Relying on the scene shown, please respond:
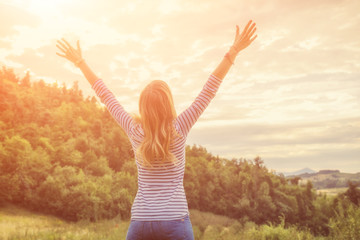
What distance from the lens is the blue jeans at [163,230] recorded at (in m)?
2.17

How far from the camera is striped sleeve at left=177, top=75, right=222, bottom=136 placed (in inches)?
93.0

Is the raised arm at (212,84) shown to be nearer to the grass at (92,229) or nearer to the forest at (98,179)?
the grass at (92,229)

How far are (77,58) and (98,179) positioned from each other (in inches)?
2124

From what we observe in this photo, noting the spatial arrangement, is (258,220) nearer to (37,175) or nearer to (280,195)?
(280,195)

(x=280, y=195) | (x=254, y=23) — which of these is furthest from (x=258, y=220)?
(x=254, y=23)

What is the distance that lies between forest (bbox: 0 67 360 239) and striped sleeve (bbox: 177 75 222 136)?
41.2 m

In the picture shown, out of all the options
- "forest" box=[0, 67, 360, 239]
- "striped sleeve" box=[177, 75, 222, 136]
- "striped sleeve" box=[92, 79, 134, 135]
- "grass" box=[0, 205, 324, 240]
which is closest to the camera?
"striped sleeve" box=[177, 75, 222, 136]

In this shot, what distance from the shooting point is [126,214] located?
50.8 meters

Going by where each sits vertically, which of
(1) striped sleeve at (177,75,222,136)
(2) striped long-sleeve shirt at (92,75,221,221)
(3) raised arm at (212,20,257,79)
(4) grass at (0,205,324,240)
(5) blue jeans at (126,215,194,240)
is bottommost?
(4) grass at (0,205,324,240)

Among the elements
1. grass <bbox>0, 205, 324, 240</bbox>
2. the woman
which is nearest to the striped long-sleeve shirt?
the woman

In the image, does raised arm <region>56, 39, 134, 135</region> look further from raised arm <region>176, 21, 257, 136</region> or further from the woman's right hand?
the woman's right hand

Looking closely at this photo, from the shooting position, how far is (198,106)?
7.98ft

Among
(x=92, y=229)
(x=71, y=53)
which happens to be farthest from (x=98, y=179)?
(x=71, y=53)

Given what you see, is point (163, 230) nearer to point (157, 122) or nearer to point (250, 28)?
point (157, 122)
